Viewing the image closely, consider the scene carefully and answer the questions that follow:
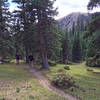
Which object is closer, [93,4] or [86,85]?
[86,85]

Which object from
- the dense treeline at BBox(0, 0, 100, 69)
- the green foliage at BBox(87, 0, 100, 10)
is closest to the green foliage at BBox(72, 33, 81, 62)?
the dense treeline at BBox(0, 0, 100, 69)

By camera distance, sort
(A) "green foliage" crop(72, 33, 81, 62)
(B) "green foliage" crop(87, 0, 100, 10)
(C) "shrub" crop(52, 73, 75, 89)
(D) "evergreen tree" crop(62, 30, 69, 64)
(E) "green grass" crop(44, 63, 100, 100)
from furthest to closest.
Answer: (A) "green foliage" crop(72, 33, 81, 62), (D) "evergreen tree" crop(62, 30, 69, 64), (B) "green foliage" crop(87, 0, 100, 10), (C) "shrub" crop(52, 73, 75, 89), (E) "green grass" crop(44, 63, 100, 100)

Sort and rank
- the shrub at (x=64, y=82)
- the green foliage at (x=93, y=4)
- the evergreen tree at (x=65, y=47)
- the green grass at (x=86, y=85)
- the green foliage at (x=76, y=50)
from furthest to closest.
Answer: the green foliage at (x=76, y=50), the evergreen tree at (x=65, y=47), the green foliage at (x=93, y=4), the shrub at (x=64, y=82), the green grass at (x=86, y=85)

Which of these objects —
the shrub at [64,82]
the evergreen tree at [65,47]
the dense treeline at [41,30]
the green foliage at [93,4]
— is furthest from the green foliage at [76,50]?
the shrub at [64,82]

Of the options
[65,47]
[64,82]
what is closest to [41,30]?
[64,82]

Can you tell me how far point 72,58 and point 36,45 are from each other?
39.7 m

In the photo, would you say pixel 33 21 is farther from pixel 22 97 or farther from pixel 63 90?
pixel 22 97

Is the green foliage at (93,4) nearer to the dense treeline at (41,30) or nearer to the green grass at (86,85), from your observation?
the dense treeline at (41,30)

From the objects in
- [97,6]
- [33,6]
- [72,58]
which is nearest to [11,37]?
[33,6]

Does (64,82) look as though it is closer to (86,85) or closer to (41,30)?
(86,85)

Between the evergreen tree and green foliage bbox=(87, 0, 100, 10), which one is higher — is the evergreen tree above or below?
below

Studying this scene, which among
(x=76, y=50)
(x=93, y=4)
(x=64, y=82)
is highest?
(x=93, y=4)

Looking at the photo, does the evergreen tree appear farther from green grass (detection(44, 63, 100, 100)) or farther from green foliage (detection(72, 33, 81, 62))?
green grass (detection(44, 63, 100, 100))

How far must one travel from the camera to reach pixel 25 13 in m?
20.8
